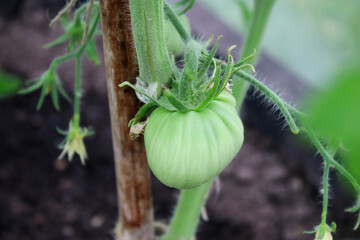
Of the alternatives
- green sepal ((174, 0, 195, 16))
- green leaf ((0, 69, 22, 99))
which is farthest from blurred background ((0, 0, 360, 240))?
green leaf ((0, 69, 22, 99))

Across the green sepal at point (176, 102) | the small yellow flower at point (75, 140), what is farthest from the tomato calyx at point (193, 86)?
the small yellow flower at point (75, 140)

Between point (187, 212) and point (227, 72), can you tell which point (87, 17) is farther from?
point (187, 212)

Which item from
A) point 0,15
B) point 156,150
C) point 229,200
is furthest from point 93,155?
point 156,150

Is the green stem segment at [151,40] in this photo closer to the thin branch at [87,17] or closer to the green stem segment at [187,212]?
the thin branch at [87,17]

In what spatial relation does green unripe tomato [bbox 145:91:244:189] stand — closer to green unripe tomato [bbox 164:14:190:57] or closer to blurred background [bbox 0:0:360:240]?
green unripe tomato [bbox 164:14:190:57]

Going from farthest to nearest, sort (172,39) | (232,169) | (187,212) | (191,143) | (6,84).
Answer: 1. (232,169)
2. (187,212)
3. (172,39)
4. (191,143)
5. (6,84)

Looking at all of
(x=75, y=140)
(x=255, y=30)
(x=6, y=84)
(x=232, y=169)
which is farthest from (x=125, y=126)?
(x=232, y=169)
